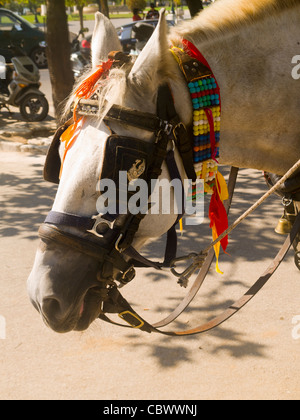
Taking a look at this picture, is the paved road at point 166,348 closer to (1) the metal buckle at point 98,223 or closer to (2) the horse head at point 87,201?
(2) the horse head at point 87,201

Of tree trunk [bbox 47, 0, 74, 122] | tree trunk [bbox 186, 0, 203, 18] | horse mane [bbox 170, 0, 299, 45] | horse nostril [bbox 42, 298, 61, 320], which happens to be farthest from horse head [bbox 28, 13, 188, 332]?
tree trunk [bbox 47, 0, 74, 122]

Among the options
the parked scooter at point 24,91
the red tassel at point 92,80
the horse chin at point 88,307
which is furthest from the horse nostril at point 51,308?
the parked scooter at point 24,91

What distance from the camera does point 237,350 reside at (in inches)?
144

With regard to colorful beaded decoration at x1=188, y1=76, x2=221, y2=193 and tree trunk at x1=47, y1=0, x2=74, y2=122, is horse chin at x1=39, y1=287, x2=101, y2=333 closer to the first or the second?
colorful beaded decoration at x1=188, y1=76, x2=221, y2=193

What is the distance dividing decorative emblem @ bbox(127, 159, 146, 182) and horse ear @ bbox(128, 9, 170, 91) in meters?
0.27

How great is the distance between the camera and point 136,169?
196 centimetres

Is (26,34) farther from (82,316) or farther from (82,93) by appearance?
(82,316)

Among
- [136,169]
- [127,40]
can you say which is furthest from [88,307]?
[127,40]

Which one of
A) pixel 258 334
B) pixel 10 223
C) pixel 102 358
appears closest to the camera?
pixel 102 358

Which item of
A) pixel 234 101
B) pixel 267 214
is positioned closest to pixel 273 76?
pixel 234 101

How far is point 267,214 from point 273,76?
428 centimetres

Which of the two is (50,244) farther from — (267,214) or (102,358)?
(267,214)

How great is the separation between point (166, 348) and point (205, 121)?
2155 millimetres

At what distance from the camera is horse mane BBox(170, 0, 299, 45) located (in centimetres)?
214
